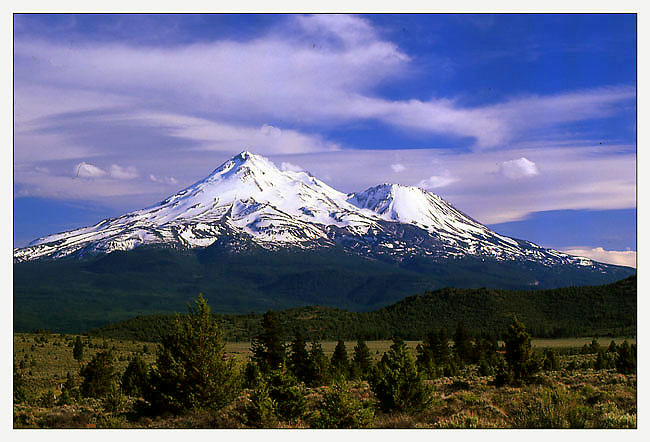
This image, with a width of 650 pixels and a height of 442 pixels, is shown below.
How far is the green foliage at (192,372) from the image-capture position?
22.2 meters

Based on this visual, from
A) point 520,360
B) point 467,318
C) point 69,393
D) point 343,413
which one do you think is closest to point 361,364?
point 520,360

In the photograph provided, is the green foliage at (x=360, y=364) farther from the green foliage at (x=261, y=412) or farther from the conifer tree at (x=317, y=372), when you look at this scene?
the green foliage at (x=261, y=412)

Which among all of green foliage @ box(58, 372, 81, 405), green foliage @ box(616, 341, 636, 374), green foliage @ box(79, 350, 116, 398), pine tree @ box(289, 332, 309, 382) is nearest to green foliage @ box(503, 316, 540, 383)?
green foliage @ box(616, 341, 636, 374)

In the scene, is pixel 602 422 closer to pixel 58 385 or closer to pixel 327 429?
pixel 327 429

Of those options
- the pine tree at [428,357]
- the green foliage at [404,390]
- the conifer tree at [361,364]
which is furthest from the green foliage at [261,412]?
the conifer tree at [361,364]

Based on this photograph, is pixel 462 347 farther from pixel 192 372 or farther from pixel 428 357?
pixel 192 372

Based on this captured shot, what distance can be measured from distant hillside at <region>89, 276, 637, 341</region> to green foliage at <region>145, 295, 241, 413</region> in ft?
451

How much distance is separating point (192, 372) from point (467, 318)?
166149 millimetres

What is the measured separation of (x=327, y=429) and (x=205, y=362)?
5290 millimetres

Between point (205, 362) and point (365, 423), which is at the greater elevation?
point (205, 362)

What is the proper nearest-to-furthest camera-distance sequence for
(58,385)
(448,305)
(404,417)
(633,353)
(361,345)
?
(404,417), (633,353), (58,385), (361,345), (448,305)

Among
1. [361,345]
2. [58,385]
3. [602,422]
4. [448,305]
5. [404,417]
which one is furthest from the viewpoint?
[448,305]

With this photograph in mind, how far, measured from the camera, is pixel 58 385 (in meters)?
45.7

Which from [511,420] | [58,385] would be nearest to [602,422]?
[511,420]
